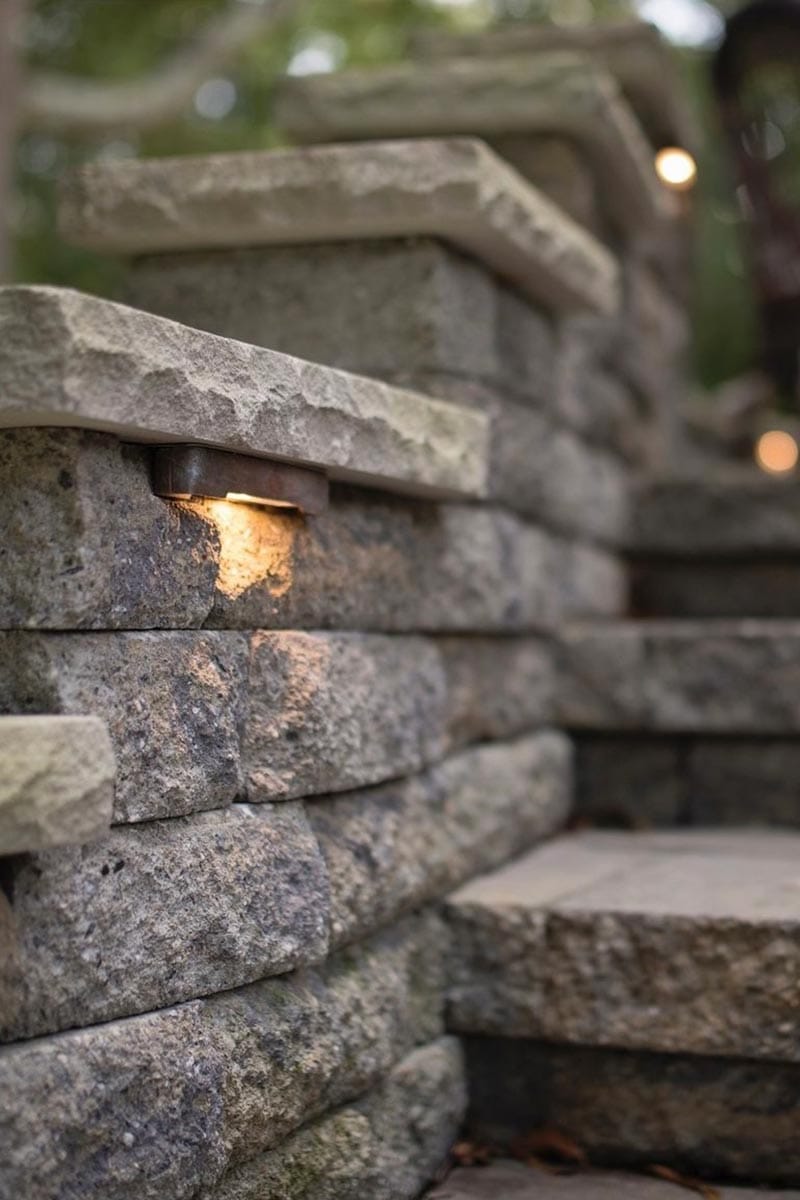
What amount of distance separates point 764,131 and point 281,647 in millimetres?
3649

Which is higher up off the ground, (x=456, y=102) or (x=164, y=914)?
(x=456, y=102)

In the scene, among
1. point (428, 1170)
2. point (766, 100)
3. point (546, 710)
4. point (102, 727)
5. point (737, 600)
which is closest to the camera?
point (102, 727)

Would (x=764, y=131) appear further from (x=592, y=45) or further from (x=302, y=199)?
(x=302, y=199)

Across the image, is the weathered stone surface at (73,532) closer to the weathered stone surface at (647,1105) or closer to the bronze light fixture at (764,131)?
the weathered stone surface at (647,1105)

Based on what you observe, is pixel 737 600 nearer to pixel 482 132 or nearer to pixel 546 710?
pixel 546 710

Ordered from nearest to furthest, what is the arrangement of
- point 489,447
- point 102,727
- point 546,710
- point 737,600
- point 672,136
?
point 102,727 → point 489,447 → point 546,710 → point 737,600 → point 672,136

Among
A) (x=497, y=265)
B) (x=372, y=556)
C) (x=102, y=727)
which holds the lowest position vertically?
(x=102, y=727)

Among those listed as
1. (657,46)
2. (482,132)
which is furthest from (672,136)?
(482,132)

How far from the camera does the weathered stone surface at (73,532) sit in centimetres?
192

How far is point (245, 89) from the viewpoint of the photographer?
1216 cm

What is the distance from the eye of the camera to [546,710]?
12.2 feet

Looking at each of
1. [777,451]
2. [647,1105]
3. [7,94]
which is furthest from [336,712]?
[7,94]

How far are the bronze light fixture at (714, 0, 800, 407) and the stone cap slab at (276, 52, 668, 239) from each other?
5.32 ft

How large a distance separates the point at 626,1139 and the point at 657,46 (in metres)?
3.12
